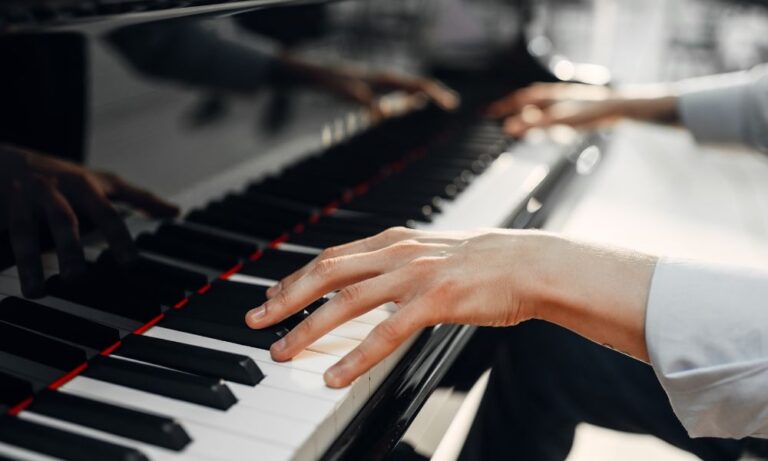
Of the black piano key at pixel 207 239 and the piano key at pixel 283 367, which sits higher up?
the black piano key at pixel 207 239

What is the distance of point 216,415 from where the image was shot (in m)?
0.69

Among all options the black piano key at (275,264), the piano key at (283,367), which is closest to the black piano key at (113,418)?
the piano key at (283,367)

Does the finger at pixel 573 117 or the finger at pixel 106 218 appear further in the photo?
the finger at pixel 573 117

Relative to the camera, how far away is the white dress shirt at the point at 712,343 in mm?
848

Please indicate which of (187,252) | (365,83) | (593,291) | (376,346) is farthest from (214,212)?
(365,83)

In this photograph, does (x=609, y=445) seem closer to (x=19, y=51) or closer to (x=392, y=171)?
(x=392, y=171)

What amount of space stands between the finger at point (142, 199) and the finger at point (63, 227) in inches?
3.3

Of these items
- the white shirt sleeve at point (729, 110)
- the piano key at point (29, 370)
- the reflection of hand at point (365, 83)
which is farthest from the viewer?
the white shirt sleeve at point (729, 110)

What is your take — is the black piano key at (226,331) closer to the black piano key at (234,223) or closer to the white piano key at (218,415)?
the white piano key at (218,415)

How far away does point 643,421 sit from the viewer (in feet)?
4.55

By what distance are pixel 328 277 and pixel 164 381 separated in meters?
0.22

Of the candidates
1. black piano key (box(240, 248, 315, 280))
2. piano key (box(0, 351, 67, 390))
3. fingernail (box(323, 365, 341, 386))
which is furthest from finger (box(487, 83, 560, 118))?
piano key (box(0, 351, 67, 390))

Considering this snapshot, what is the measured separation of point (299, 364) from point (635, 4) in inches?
474

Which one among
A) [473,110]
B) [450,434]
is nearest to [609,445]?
[450,434]
